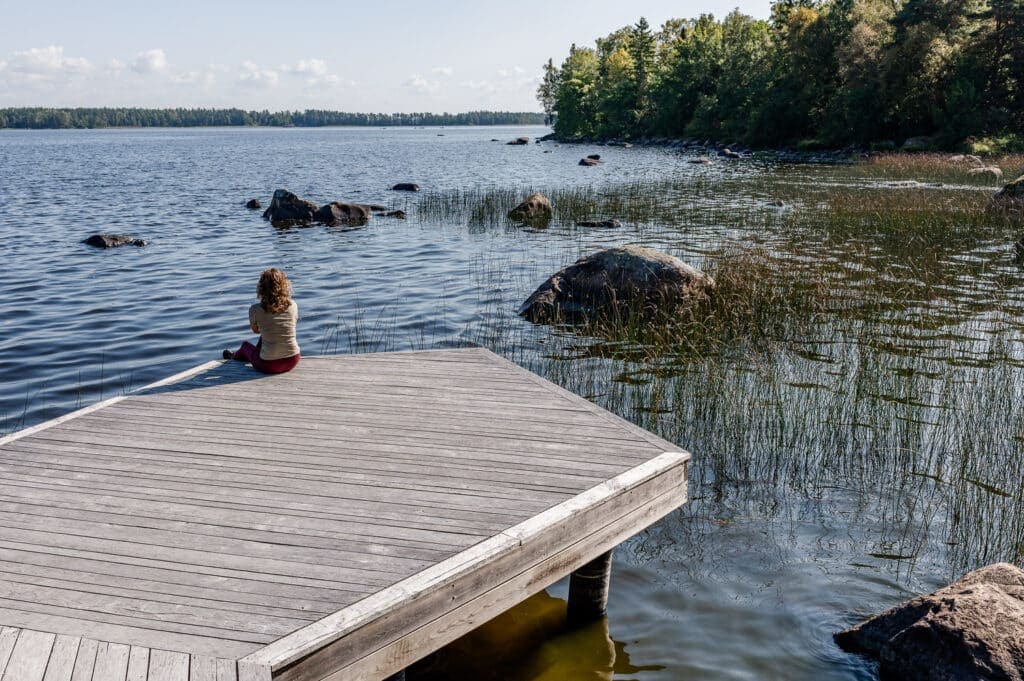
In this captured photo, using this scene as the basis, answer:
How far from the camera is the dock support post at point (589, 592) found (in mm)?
4730

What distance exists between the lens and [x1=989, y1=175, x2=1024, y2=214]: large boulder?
18594mm

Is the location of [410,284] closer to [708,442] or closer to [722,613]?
[708,442]

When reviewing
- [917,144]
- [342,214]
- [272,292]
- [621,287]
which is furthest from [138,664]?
[917,144]

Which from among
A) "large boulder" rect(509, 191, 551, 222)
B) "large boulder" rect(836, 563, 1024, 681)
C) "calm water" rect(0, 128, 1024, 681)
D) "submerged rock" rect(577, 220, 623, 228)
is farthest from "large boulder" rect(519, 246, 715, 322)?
"large boulder" rect(509, 191, 551, 222)

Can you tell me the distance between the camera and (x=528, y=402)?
5.85 metres

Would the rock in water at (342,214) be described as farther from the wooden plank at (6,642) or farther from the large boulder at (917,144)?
the large boulder at (917,144)

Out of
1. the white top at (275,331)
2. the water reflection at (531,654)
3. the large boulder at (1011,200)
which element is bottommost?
the water reflection at (531,654)

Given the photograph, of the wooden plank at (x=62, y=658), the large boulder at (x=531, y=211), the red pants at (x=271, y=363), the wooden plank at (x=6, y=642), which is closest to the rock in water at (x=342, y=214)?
the large boulder at (x=531, y=211)

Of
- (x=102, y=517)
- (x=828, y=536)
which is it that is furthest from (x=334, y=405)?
(x=828, y=536)

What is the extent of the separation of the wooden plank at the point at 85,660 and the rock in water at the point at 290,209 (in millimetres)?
21692

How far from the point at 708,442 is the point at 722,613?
2.26m

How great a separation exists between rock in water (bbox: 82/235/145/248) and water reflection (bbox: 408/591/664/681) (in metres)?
18.0

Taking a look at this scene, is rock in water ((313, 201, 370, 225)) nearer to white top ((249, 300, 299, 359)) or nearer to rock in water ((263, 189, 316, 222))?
rock in water ((263, 189, 316, 222))

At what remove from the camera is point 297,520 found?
3.93 m
